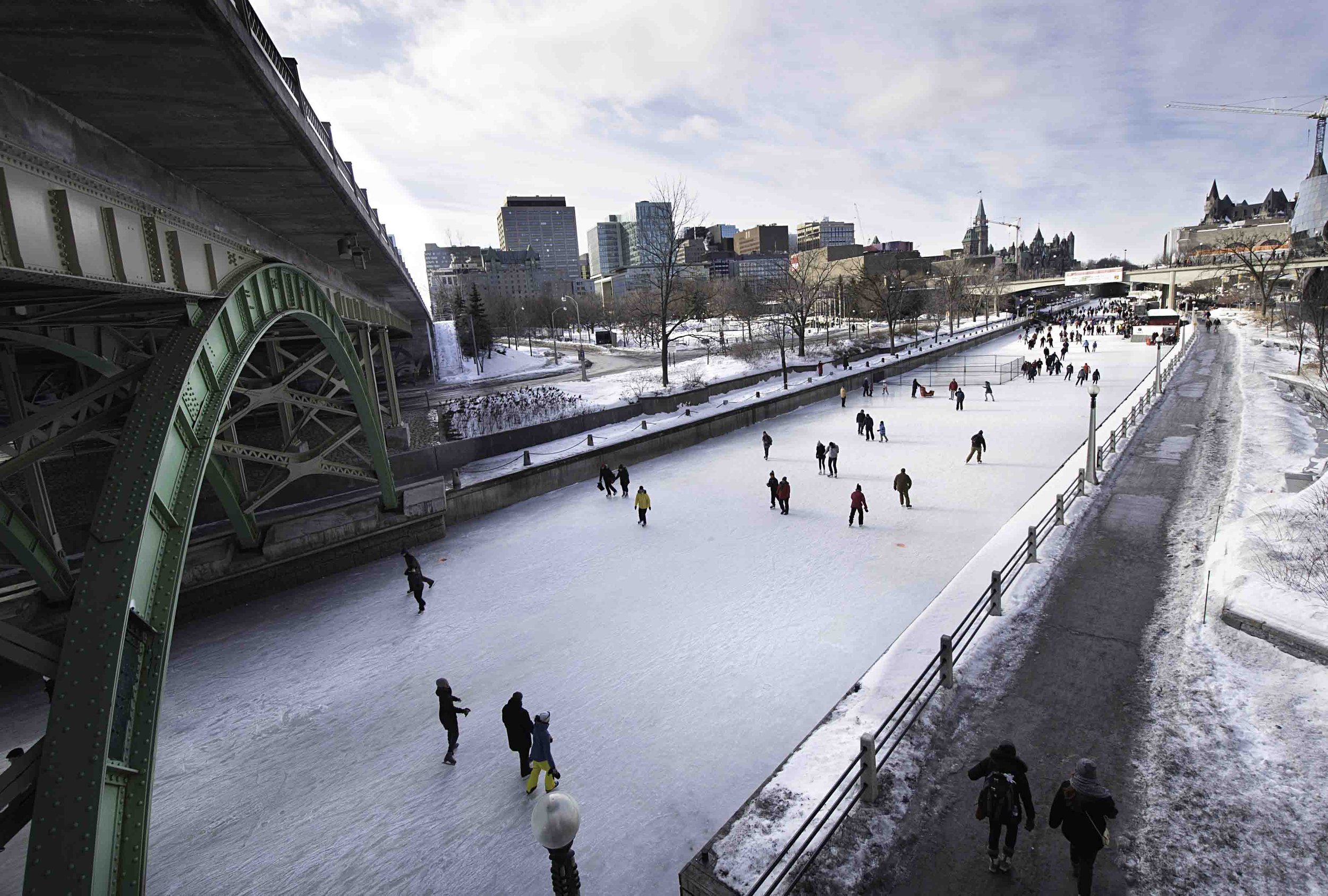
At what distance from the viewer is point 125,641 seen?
425 cm

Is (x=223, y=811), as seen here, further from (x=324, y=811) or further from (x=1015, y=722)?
(x=1015, y=722)

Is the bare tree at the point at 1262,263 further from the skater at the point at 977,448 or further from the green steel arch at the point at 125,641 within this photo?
the green steel arch at the point at 125,641

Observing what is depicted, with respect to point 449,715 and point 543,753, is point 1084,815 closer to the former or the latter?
point 543,753

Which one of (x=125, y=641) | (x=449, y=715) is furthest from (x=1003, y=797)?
(x=125, y=641)

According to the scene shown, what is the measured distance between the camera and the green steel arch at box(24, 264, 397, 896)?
138 inches

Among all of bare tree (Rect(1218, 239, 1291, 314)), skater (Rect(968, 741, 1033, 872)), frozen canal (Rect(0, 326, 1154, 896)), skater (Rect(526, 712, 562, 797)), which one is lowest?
frozen canal (Rect(0, 326, 1154, 896))

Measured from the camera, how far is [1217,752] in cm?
614

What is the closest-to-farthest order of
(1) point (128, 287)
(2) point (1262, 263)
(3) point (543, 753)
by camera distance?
(1) point (128, 287) < (3) point (543, 753) < (2) point (1262, 263)

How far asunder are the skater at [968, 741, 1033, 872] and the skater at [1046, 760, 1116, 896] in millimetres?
235

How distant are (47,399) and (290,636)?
24490 millimetres

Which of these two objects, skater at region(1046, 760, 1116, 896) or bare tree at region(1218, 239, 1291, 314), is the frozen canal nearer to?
skater at region(1046, 760, 1116, 896)

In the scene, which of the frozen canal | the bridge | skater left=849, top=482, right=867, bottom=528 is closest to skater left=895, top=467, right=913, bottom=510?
the frozen canal

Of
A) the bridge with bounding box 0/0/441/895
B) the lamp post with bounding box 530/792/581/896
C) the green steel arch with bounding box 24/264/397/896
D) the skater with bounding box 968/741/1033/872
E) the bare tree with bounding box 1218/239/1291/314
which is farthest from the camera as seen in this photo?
the bare tree with bounding box 1218/239/1291/314

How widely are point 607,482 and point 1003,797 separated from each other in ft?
49.3
